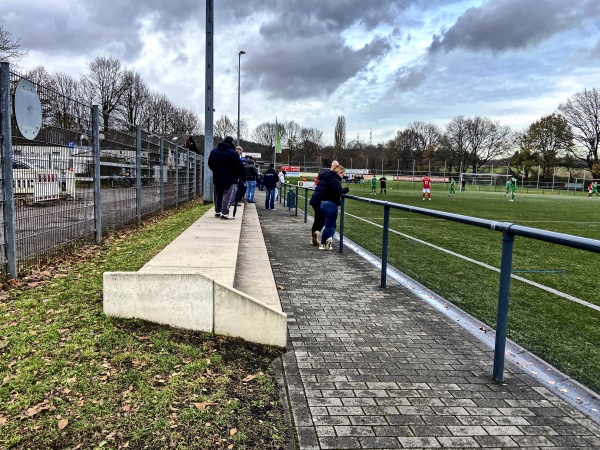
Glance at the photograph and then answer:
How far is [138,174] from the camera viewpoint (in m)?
10.3

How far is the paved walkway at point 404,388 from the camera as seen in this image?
2.59 m

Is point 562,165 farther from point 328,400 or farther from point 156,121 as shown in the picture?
point 328,400

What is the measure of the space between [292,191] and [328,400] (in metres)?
15.1

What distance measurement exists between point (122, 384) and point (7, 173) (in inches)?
131

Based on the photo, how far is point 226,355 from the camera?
11.6 feet

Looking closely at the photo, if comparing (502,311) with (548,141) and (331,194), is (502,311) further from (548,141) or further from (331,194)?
(548,141)

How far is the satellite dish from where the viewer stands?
514cm

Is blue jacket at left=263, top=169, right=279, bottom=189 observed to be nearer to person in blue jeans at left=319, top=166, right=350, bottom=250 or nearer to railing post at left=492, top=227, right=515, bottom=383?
person in blue jeans at left=319, top=166, right=350, bottom=250

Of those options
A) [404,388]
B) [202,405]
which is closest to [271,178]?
[404,388]

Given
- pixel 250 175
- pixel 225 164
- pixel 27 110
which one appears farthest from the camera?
pixel 250 175

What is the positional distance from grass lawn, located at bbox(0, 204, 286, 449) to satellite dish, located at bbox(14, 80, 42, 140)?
205 centimetres

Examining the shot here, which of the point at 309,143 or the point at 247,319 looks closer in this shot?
the point at 247,319

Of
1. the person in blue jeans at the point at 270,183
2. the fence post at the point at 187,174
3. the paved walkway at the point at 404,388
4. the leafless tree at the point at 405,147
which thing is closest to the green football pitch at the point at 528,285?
the paved walkway at the point at 404,388

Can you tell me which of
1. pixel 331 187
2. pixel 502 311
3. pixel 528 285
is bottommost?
pixel 528 285
